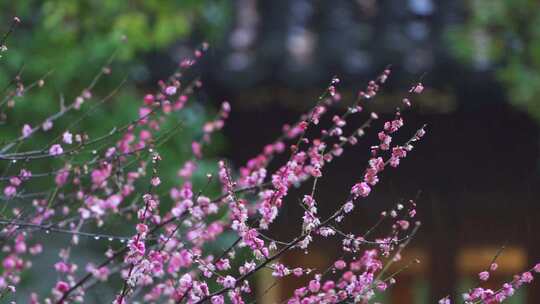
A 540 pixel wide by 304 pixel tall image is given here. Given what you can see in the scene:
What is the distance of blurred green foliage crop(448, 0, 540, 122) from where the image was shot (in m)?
6.14

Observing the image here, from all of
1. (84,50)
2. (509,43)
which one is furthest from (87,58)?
(509,43)

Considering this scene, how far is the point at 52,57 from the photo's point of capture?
243 inches

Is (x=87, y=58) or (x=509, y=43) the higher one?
(x=509, y=43)

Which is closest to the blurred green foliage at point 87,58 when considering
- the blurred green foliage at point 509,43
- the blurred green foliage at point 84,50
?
the blurred green foliage at point 84,50

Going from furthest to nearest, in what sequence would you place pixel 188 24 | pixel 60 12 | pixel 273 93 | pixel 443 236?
pixel 443 236 < pixel 273 93 < pixel 188 24 < pixel 60 12

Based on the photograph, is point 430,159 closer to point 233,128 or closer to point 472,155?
point 472,155

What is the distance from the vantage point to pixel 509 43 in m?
6.45

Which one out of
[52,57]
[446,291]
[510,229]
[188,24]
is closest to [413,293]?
[446,291]

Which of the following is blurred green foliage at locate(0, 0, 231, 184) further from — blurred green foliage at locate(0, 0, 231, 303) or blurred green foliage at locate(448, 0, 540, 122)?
blurred green foliage at locate(448, 0, 540, 122)

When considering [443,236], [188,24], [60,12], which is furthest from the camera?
[443,236]

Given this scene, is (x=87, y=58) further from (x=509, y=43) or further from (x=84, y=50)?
(x=509, y=43)

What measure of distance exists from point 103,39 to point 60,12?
1.19 feet

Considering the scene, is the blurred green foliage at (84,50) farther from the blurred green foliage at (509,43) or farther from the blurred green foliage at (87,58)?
the blurred green foliage at (509,43)

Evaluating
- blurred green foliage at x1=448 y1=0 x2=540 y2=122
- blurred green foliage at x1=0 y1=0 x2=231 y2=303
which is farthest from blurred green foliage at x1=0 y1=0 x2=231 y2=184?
blurred green foliage at x1=448 y1=0 x2=540 y2=122
